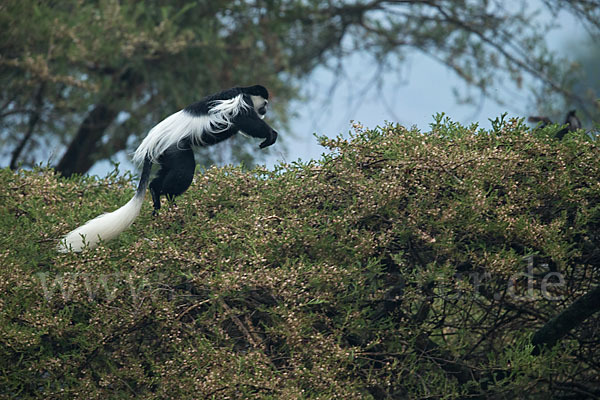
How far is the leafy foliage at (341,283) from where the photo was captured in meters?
2.53

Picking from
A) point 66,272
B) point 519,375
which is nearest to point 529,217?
point 519,375

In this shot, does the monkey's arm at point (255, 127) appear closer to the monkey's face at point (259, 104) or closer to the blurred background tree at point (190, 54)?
the monkey's face at point (259, 104)

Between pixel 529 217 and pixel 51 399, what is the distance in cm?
206

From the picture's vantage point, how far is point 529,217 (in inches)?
109

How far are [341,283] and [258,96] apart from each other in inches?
52.1

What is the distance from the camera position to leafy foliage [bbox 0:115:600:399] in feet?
8.31

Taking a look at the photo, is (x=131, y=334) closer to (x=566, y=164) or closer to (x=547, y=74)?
(x=566, y=164)

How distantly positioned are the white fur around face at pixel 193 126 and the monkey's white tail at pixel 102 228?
250 mm

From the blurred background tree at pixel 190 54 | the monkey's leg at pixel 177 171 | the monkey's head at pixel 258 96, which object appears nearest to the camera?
the monkey's leg at pixel 177 171

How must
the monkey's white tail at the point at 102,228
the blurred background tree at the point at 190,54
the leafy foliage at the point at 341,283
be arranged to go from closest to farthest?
the leafy foliage at the point at 341,283
the monkey's white tail at the point at 102,228
the blurred background tree at the point at 190,54

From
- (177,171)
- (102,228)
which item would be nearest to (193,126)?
(177,171)

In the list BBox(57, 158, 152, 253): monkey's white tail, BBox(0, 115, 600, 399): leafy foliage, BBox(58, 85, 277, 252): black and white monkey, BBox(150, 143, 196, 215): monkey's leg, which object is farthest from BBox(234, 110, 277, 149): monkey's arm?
BBox(57, 158, 152, 253): monkey's white tail

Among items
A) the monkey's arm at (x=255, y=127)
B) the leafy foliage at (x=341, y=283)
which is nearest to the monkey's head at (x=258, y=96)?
the monkey's arm at (x=255, y=127)

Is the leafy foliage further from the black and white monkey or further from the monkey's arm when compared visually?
the monkey's arm
